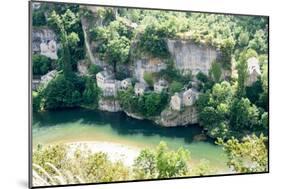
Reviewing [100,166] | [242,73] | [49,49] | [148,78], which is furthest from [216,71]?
[49,49]

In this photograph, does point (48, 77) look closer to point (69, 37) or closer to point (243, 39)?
point (69, 37)

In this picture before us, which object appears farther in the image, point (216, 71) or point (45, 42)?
point (216, 71)

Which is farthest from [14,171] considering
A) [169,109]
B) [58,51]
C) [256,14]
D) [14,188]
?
[256,14]

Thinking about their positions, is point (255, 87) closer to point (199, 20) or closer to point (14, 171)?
point (199, 20)

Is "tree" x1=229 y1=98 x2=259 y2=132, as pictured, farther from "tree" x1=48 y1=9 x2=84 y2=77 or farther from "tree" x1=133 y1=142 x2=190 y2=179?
"tree" x1=48 y1=9 x2=84 y2=77

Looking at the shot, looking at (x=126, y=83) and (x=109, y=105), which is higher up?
(x=126, y=83)

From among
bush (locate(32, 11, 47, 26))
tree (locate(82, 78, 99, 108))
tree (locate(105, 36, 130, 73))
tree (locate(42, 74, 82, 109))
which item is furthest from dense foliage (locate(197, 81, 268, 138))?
bush (locate(32, 11, 47, 26))

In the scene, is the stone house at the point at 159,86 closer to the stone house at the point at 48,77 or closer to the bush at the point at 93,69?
the bush at the point at 93,69
